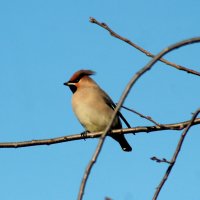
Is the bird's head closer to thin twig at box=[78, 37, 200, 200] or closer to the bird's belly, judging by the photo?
the bird's belly

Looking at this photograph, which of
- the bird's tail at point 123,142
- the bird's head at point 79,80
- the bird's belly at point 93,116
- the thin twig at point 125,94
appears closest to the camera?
the thin twig at point 125,94

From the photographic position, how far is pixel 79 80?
8062 millimetres

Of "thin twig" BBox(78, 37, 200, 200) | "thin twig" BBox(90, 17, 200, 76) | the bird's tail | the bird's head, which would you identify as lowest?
"thin twig" BBox(78, 37, 200, 200)

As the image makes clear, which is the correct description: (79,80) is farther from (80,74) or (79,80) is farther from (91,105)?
(91,105)

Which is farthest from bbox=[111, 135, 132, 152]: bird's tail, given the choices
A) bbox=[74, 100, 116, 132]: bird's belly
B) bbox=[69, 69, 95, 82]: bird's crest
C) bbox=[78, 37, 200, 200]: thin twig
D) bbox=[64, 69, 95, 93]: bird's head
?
bbox=[78, 37, 200, 200]: thin twig

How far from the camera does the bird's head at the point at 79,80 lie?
8.02 metres

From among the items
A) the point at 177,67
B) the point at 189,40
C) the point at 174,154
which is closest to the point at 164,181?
the point at 174,154

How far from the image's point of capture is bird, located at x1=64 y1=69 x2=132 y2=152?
738cm

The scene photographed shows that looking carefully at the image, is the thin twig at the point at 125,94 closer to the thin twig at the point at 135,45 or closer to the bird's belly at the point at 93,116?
the thin twig at the point at 135,45

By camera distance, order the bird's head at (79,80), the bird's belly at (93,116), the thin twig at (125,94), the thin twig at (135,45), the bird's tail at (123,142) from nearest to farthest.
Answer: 1. the thin twig at (125,94)
2. the thin twig at (135,45)
3. the bird's belly at (93,116)
4. the bird's tail at (123,142)
5. the bird's head at (79,80)

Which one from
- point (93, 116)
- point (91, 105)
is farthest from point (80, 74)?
point (93, 116)

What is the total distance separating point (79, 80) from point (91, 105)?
0.73 metres

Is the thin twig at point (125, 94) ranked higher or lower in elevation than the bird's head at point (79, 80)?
lower

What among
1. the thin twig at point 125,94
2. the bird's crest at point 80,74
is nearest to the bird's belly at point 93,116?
the bird's crest at point 80,74
